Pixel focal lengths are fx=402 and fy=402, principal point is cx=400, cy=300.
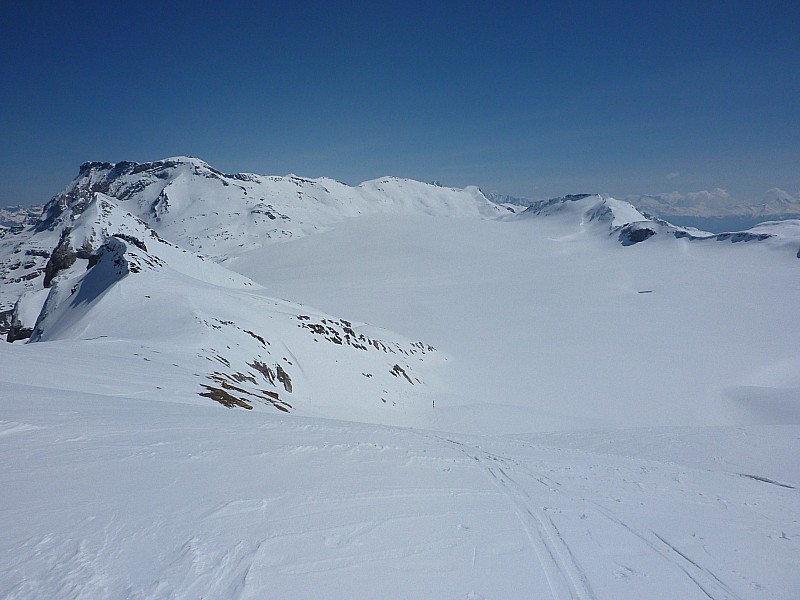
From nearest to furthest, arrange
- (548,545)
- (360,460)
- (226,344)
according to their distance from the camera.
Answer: (548,545) → (360,460) → (226,344)

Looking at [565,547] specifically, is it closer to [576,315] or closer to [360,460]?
[360,460]

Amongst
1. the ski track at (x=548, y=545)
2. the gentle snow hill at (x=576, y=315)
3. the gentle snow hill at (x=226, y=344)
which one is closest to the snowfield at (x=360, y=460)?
the ski track at (x=548, y=545)

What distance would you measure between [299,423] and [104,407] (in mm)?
4447

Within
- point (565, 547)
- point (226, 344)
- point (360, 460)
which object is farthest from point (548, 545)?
point (226, 344)

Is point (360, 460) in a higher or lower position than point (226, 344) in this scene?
lower

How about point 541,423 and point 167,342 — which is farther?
point 541,423

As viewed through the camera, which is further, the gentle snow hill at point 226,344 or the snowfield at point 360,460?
the gentle snow hill at point 226,344

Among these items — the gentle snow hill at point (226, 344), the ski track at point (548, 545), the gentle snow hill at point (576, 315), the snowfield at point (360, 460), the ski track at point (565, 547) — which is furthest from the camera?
the gentle snow hill at point (576, 315)

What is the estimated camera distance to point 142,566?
4.32m

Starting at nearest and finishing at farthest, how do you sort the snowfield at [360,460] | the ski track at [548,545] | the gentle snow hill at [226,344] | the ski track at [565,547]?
the snowfield at [360,460] → the ski track at [548,545] → the ski track at [565,547] → the gentle snow hill at [226,344]

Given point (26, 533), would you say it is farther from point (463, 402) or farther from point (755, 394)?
point (755, 394)

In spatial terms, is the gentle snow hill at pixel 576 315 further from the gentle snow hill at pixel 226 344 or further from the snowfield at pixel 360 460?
the gentle snow hill at pixel 226 344

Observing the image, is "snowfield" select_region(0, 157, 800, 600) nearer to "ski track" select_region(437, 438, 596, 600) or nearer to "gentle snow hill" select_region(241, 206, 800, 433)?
"ski track" select_region(437, 438, 596, 600)

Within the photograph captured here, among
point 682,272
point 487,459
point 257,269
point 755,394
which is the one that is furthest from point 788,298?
point 257,269
